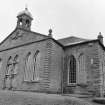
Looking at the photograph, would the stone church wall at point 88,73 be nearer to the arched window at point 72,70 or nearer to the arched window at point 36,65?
the arched window at point 72,70

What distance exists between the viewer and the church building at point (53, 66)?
21.9 metres

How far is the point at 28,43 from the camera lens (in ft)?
83.5

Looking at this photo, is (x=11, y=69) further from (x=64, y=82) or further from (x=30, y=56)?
(x=64, y=82)

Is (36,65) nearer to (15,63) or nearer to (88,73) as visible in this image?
(15,63)

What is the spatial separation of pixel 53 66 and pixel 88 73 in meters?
4.95

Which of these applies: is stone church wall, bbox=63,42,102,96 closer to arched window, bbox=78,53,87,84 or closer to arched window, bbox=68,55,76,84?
arched window, bbox=78,53,87,84

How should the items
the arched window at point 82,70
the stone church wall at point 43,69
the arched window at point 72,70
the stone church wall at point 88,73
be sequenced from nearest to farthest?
the stone church wall at point 88,73
the stone church wall at point 43,69
the arched window at point 82,70
the arched window at point 72,70

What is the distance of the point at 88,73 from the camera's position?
882 inches

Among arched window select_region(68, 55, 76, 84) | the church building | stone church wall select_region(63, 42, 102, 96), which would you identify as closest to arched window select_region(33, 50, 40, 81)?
the church building

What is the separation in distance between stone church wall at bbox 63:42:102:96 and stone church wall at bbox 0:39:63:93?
2145 millimetres

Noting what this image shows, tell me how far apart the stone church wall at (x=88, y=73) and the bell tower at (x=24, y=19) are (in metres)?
11.0

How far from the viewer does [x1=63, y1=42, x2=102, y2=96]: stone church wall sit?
70.7 feet

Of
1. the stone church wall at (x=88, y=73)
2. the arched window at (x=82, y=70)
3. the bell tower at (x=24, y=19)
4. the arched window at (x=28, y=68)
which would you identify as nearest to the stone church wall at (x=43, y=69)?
the arched window at (x=28, y=68)

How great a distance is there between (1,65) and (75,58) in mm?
13780
